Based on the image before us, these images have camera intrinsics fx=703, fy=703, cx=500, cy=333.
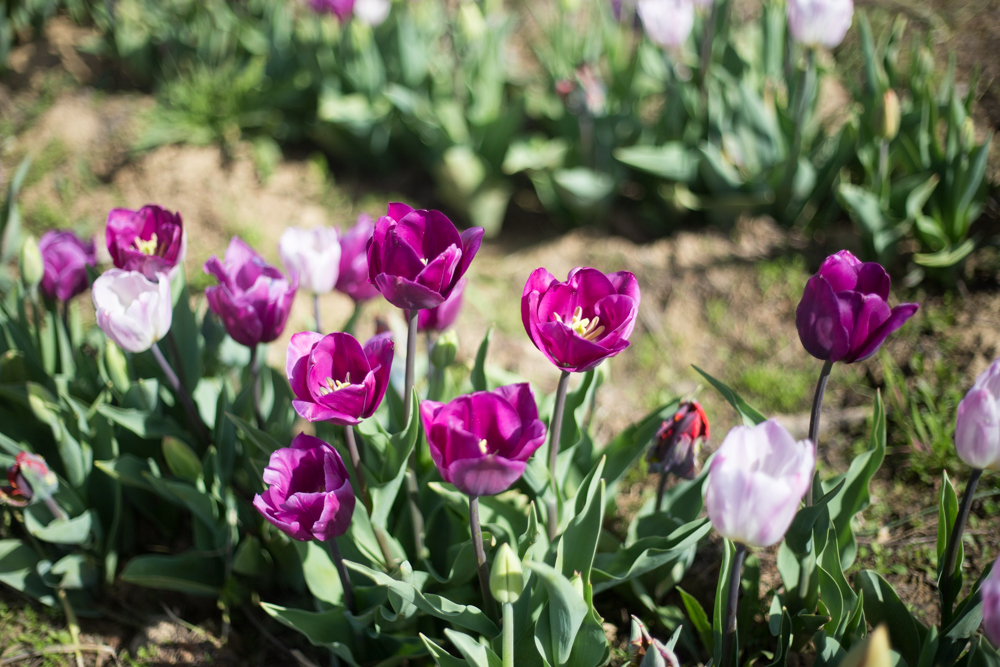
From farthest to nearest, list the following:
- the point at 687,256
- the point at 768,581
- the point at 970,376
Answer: the point at 687,256 → the point at 970,376 → the point at 768,581

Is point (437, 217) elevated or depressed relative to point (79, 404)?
elevated

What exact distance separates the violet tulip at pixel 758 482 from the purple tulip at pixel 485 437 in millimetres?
287

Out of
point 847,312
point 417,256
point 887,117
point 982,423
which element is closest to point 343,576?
point 417,256

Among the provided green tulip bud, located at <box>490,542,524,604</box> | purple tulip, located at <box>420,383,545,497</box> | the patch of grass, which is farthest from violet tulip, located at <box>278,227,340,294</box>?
the patch of grass

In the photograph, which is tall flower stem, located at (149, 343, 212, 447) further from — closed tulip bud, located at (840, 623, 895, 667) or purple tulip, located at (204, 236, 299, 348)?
closed tulip bud, located at (840, 623, 895, 667)

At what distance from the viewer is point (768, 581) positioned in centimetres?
177

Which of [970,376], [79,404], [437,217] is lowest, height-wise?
[970,376]

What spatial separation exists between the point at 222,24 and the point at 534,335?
140 inches

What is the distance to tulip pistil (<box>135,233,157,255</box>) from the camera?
1.62 meters

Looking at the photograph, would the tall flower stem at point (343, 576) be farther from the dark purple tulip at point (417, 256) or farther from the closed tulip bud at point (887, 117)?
the closed tulip bud at point (887, 117)

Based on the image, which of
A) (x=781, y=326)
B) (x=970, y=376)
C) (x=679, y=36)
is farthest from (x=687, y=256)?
(x=970, y=376)

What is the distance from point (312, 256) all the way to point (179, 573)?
844 millimetres

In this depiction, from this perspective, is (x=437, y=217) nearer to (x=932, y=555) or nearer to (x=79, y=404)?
(x=79, y=404)

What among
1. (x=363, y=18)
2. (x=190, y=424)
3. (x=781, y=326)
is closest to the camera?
(x=190, y=424)
